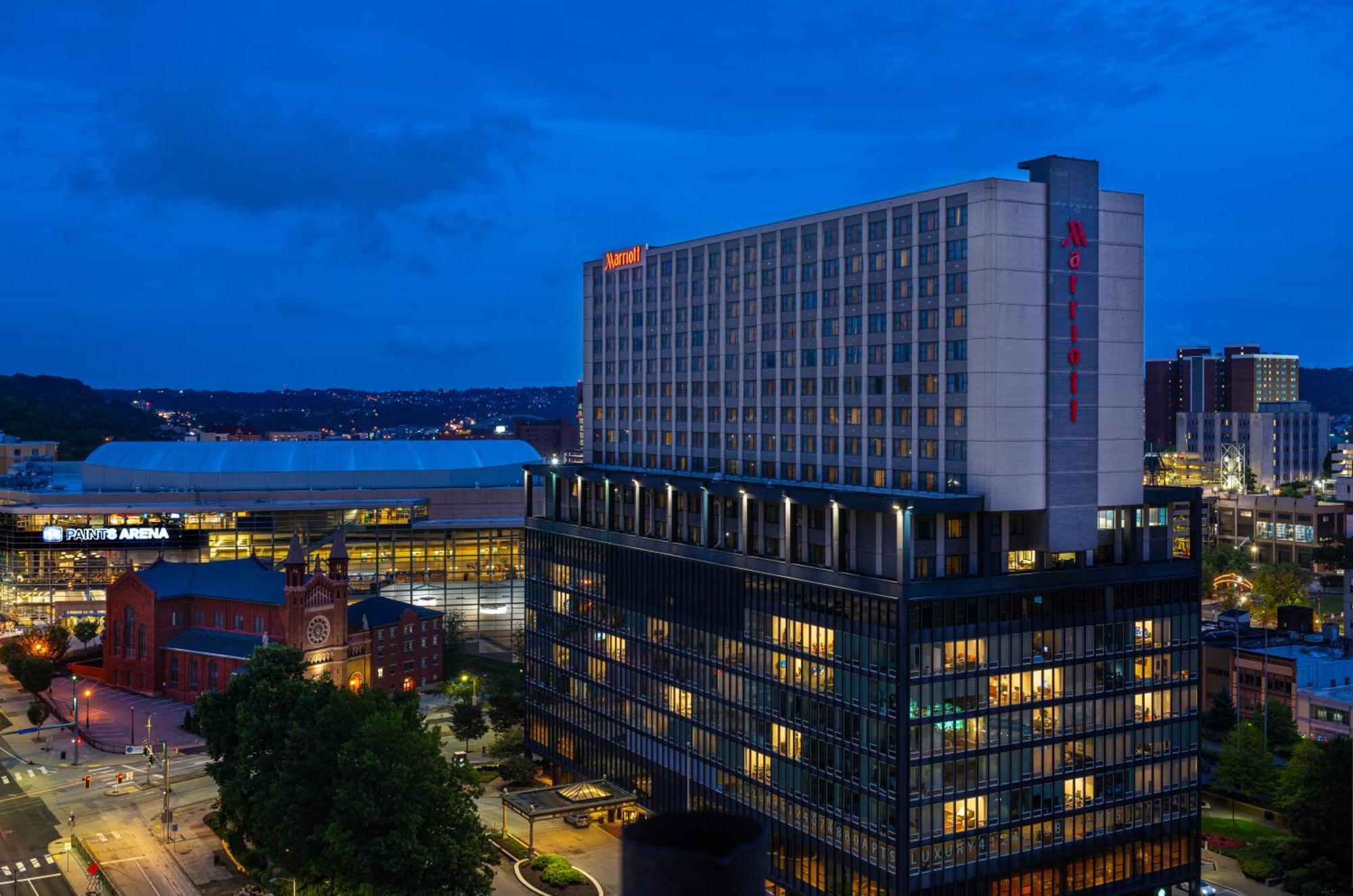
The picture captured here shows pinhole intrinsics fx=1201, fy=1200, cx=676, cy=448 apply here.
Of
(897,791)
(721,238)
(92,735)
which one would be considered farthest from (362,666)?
(897,791)

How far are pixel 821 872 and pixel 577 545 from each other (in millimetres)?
49466

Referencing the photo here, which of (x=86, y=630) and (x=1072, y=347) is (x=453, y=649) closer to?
(x=86, y=630)

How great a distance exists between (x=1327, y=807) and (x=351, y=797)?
79.5 metres

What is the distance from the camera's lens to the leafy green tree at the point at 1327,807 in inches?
3939

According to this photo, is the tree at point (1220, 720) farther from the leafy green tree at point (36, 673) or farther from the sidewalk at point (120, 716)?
the leafy green tree at point (36, 673)

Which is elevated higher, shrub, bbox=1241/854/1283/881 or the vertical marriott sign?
the vertical marriott sign

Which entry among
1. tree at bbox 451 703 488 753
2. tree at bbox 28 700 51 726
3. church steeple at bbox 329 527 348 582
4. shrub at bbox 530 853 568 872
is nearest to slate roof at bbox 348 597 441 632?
church steeple at bbox 329 527 348 582

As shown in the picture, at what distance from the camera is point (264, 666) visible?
118688 mm

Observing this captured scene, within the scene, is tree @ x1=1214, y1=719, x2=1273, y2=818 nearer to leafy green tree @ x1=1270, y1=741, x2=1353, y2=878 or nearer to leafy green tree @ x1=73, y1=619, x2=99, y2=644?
leafy green tree @ x1=1270, y1=741, x2=1353, y2=878

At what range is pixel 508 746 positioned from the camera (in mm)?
138125

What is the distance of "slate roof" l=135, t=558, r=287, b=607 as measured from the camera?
166750 millimetres

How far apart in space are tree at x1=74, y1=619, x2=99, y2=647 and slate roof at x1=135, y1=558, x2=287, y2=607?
18125 millimetres

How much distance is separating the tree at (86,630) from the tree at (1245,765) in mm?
159320

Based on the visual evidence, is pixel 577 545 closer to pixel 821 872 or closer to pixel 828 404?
pixel 828 404
